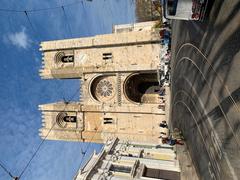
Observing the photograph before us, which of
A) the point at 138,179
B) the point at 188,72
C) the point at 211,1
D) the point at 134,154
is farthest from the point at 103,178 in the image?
the point at 211,1

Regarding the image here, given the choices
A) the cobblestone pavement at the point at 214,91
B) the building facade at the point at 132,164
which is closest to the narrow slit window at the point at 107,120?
the building facade at the point at 132,164

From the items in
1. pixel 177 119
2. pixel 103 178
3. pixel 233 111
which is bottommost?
pixel 103 178

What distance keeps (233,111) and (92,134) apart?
21.0m

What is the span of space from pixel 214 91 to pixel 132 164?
9490mm

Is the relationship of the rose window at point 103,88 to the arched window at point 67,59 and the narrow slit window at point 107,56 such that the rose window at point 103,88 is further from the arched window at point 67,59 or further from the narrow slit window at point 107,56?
the arched window at point 67,59

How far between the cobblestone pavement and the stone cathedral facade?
35.0ft

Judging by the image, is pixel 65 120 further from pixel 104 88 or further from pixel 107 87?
pixel 107 87

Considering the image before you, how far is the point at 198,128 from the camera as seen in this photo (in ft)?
45.7

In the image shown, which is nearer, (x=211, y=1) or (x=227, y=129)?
(x=227, y=129)

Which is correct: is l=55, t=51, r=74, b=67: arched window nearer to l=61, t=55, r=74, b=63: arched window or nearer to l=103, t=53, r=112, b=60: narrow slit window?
l=61, t=55, r=74, b=63: arched window

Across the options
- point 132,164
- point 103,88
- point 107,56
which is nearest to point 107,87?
point 103,88

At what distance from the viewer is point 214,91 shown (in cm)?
1157

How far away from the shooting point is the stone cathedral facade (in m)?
27.1

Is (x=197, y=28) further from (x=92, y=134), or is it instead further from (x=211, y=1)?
(x=92, y=134)
